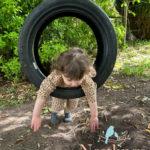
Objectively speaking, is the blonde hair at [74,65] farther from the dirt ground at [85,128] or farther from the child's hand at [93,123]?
the dirt ground at [85,128]

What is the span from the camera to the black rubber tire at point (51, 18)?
175 inches

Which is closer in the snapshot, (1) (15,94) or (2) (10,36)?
(1) (15,94)

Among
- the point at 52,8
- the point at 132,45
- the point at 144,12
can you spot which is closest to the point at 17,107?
the point at 52,8

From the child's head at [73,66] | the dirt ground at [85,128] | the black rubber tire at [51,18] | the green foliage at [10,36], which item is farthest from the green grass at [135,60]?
the child's head at [73,66]

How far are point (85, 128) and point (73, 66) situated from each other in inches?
38.8

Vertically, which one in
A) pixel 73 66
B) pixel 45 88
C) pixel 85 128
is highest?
pixel 73 66

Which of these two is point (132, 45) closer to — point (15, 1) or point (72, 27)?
point (72, 27)

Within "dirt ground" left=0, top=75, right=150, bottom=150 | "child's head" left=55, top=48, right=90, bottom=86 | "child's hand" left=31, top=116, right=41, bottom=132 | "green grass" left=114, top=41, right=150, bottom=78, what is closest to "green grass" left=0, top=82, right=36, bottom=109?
"dirt ground" left=0, top=75, right=150, bottom=150

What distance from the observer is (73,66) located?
3979mm

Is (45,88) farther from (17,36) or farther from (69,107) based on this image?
(17,36)

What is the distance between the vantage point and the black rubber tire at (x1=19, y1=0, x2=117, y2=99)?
4453 mm

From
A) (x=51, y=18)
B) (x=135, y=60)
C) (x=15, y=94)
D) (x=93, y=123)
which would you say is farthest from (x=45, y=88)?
(x=135, y=60)

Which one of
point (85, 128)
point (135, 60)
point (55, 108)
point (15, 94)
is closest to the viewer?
point (85, 128)

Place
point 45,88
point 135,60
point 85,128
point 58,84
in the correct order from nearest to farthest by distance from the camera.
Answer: point 45,88, point 58,84, point 85,128, point 135,60
